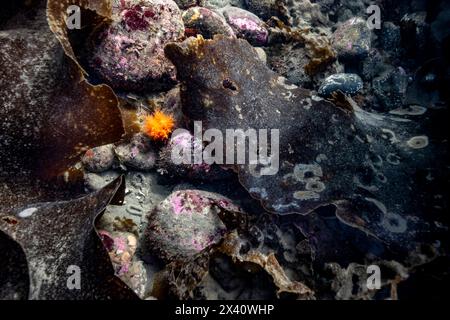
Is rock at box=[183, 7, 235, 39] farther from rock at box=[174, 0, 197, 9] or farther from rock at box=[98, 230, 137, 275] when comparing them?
rock at box=[98, 230, 137, 275]

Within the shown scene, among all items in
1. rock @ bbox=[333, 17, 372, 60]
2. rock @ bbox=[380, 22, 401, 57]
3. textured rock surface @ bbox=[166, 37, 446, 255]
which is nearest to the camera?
textured rock surface @ bbox=[166, 37, 446, 255]

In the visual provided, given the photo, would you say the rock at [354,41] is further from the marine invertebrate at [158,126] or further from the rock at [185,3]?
the marine invertebrate at [158,126]

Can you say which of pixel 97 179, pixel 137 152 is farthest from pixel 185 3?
pixel 97 179

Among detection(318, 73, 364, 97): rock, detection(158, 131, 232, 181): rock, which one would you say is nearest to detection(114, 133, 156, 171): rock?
detection(158, 131, 232, 181): rock
